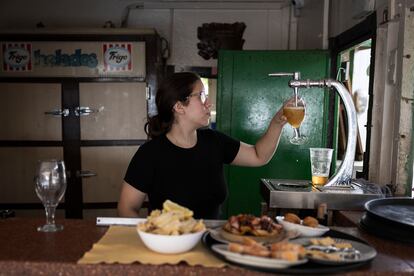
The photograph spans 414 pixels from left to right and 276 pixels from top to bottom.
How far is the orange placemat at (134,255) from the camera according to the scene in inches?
38.5

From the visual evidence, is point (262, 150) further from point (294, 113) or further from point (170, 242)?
point (170, 242)

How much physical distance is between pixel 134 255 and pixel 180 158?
785mm

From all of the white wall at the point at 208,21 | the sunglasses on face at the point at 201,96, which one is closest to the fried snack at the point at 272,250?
the sunglasses on face at the point at 201,96

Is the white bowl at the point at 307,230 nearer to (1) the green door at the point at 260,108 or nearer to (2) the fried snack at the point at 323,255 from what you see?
(2) the fried snack at the point at 323,255

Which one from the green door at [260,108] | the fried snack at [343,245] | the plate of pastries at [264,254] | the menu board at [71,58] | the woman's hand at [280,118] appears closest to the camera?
the plate of pastries at [264,254]

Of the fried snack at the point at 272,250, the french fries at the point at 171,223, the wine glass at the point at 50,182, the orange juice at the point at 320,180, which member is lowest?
the orange juice at the point at 320,180

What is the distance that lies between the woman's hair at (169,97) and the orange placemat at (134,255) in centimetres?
80

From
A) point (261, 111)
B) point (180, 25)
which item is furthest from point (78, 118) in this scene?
point (261, 111)

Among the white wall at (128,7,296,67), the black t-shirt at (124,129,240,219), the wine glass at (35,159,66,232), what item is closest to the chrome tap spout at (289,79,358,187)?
the black t-shirt at (124,129,240,219)

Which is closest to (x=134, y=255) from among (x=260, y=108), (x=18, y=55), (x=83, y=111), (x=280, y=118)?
(x=280, y=118)

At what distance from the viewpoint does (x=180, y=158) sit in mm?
1766

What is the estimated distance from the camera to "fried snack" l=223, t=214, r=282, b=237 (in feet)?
3.53

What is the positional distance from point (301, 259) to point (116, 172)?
315cm

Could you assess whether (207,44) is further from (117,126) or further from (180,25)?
(117,126)
